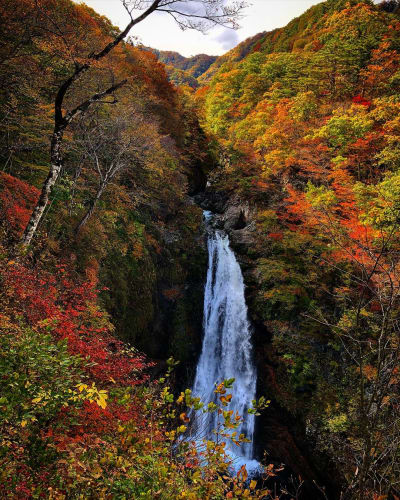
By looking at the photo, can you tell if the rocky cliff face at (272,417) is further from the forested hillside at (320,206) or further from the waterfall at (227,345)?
the waterfall at (227,345)

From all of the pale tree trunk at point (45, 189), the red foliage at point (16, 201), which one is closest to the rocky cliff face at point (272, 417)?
the pale tree trunk at point (45, 189)

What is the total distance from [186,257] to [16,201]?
10.5 m

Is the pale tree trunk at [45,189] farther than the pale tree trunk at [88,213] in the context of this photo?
No

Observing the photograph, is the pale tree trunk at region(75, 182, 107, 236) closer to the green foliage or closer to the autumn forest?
the autumn forest

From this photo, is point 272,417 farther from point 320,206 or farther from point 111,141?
point 111,141

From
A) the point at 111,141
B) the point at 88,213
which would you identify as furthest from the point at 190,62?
the point at 88,213

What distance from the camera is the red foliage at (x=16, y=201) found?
24.4 ft

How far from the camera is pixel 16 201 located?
7922 mm

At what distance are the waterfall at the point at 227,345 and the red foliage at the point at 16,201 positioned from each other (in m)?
11.3

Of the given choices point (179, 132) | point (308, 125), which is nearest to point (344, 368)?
point (308, 125)

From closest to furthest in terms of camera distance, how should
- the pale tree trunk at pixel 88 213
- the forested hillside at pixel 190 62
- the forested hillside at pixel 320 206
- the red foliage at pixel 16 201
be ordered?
1. the red foliage at pixel 16 201
2. the pale tree trunk at pixel 88 213
3. the forested hillside at pixel 320 206
4. the forested hillside at pixel 190 62

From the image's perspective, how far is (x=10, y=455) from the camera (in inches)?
103

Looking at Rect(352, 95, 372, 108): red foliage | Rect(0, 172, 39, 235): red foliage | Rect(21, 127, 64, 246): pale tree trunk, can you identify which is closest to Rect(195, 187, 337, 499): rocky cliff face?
Rect(352, 95, 372, 108): red foliage

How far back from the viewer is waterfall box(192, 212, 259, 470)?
1363 cm
